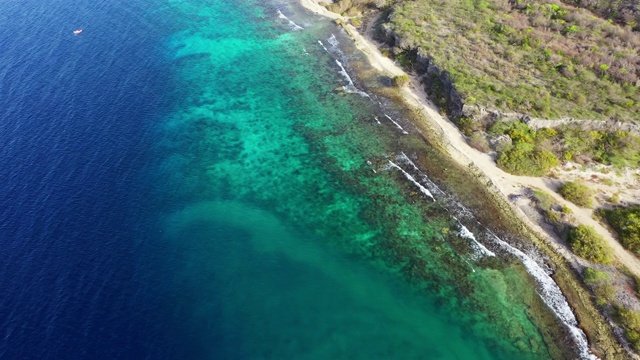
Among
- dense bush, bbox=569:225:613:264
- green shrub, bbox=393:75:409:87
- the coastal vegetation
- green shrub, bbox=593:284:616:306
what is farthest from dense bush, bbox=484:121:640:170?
green shrub, bbox=593:284:616:306

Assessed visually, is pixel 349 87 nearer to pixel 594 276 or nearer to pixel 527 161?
pixel 527 161

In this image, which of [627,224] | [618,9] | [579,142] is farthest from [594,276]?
[618,9]

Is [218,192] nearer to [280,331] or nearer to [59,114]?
[280,331]

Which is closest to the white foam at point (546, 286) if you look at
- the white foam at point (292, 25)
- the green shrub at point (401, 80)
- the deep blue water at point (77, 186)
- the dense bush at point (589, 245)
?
the dense bush at point (589, 245)

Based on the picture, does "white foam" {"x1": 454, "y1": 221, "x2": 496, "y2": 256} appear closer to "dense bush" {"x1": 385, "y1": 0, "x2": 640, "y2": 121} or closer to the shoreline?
the shoreline

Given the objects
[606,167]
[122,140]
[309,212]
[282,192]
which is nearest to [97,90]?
[122,140]
